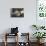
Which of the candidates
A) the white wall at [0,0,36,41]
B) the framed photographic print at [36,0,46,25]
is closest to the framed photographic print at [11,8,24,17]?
the white wall at [0,0,36,41]

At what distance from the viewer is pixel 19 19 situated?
6.94 metres

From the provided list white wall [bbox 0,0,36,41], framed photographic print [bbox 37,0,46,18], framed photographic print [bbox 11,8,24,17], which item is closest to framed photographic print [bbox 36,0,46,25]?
framed photographic print [bbox 37,0,46,18]

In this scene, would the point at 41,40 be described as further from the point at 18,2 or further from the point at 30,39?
the point at 18,2

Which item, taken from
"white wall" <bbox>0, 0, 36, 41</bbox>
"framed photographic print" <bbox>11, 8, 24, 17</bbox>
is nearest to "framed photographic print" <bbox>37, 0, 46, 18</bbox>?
"white wall" <bbox>0, 0, 36, 41</bbox>

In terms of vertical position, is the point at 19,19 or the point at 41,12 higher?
the point at 41,12

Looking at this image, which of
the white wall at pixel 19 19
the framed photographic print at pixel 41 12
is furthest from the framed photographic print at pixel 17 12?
the framed photographic print at pixel 41 12

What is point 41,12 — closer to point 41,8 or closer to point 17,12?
point 41,8

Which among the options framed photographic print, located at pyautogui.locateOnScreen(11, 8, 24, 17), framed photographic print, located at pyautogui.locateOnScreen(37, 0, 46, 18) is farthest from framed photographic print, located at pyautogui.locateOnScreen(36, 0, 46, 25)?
framed photographic print, located at pyautogui.locateOnScreen(11, 8, 24, 17)

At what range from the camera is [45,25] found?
6.95 metres

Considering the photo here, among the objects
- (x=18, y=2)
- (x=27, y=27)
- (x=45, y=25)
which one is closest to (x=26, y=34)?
(x=27, y=27)

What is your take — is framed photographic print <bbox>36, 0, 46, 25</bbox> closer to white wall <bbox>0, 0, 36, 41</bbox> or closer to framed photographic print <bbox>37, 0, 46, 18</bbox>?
framed photographic print <bbox>37, 0, 46, 18</bbox>

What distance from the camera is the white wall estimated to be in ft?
22.5


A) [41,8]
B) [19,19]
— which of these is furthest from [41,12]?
[19,19]

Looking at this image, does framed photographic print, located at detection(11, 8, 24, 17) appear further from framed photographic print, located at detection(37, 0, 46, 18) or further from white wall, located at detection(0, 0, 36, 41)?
framed photographic print, located at detection(37, 0, 46, 18)
